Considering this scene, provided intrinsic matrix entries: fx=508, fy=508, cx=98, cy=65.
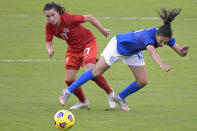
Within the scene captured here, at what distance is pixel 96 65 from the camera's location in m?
8.12

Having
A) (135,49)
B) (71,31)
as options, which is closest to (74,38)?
(71,31)

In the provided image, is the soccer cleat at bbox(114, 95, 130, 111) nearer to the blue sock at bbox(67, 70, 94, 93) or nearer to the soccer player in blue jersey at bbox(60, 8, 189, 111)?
the soccer player in blue jersey at bbox(60, 8, 189, 111)

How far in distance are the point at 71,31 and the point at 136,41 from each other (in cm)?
121

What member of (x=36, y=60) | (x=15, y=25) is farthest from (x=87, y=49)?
(x=15, y=25)

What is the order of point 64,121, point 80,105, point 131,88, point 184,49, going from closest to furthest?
point 64,121 < point 184,49 < point 131,88 < point 80,105

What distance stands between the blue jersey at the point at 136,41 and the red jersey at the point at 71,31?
714 millimetres

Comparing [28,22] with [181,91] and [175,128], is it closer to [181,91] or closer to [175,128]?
[181,91]

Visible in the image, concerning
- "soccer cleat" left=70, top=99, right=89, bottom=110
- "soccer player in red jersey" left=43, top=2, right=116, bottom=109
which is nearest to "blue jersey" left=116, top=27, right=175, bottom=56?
"soccer player in red jersey" left=43, top=2, right=116, bottom=109

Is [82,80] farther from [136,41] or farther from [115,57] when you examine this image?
[136,41]

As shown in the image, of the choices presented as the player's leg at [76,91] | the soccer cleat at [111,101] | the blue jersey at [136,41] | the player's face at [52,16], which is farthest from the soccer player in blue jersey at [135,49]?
the player's face at [52,16]

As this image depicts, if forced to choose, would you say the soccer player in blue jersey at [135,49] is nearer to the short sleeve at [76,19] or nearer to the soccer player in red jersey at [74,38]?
the soccer player in red jersey at [74,38]

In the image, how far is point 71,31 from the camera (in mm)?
8414

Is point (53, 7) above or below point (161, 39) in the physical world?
above

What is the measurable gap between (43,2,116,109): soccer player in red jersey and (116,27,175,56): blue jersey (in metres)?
0.45
